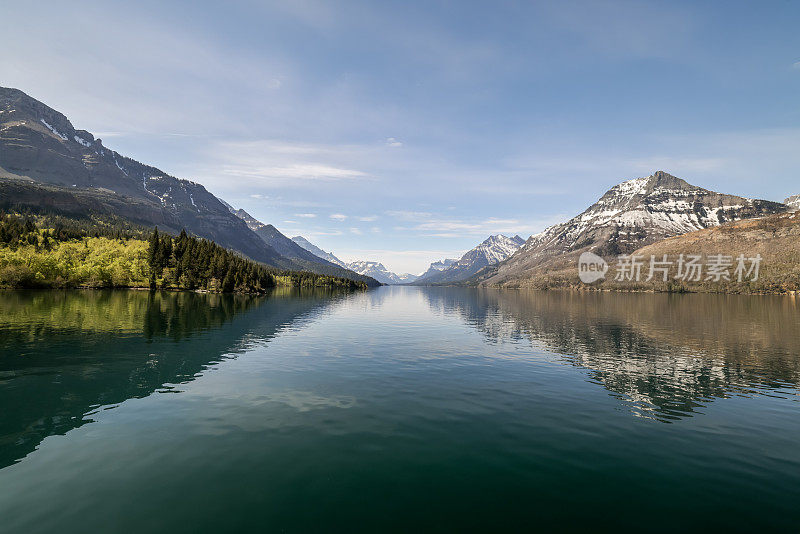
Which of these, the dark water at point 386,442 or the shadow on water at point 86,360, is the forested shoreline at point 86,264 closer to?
the shadow on water at point 86,360

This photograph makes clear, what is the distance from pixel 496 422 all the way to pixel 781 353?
5637 cm

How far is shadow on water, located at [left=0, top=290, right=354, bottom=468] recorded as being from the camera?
22.8 m

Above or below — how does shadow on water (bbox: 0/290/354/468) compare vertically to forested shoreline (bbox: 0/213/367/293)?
below

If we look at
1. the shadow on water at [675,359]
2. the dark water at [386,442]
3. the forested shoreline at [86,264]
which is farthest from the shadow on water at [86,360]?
the forested shoreline at [86,264]

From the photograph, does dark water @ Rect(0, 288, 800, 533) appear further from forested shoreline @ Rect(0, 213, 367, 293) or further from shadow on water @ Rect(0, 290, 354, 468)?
forested shoreline @ Rect(0, 213, 367, 293)

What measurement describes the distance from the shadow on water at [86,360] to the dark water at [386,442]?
0.91ft

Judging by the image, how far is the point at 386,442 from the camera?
2034cm

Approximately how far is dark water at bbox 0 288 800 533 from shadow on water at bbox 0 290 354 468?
0.91 ft

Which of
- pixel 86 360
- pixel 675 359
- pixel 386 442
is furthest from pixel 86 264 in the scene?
pixel 675 359

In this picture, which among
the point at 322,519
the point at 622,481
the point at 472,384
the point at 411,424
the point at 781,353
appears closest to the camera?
the point at 322,519

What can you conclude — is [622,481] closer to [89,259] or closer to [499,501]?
[499,501]

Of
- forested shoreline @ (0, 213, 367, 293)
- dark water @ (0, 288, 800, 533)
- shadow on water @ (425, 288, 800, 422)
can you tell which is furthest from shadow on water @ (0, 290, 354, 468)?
forested shoreline @ (0, 213, 367, 293)

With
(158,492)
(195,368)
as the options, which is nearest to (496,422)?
(158,492)

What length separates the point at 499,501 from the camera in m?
14.8
